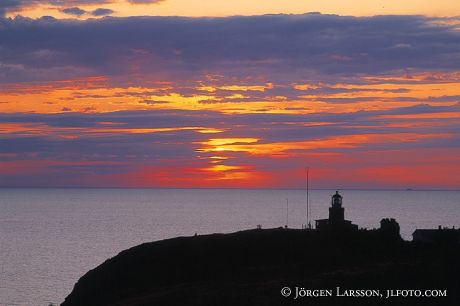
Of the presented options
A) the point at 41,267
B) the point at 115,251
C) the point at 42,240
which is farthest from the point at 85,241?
the point at 41,267

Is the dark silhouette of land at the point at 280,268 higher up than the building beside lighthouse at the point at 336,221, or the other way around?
the building beside lighthouse at the point at 336,221

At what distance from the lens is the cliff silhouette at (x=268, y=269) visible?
4544 centimetres

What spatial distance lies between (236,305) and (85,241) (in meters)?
140

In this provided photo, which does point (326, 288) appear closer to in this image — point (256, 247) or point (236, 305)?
point (236, 305)

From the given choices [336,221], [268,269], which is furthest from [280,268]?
[336,221]

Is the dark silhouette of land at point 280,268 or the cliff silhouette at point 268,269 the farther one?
the cliff silhouette at point 268,269

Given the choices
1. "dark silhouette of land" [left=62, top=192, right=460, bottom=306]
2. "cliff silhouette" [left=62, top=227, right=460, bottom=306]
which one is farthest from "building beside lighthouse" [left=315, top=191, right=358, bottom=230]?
"cliff silhouette" [left=62, top=227, right=460, bottom=306]

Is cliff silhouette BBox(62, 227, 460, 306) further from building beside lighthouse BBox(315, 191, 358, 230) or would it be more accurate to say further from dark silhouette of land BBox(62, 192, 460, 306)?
building beside lighthouse BBox(315, 191, 358, 230)

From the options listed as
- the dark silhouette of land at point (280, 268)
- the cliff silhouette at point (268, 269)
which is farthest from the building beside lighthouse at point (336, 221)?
the cliff silhouette at point (268, 269)

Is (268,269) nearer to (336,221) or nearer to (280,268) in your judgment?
(280,268)

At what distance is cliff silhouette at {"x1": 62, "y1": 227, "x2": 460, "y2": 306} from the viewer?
149 ft

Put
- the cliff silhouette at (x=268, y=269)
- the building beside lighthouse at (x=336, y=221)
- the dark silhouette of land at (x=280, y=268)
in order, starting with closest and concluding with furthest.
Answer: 1. the dark silhouette of land at (x=280, y=268)
2. the cliff silhouette at (x=268, y=269)
3. the building beside lighthouse at (x=336, y=221)

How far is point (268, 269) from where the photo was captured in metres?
55.2

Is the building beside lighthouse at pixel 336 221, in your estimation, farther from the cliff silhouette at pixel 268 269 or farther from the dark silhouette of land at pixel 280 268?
the cliff silhouette at pixel 268 269
